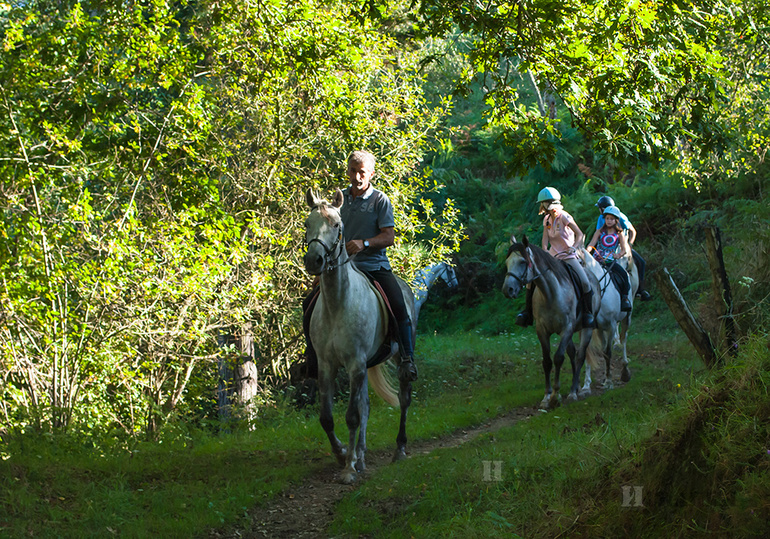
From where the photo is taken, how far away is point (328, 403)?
23.9 feet

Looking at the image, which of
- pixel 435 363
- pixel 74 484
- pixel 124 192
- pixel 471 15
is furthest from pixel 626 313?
pixel 74 484

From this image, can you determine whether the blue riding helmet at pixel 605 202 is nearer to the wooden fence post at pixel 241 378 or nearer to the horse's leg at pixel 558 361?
the horse's leg at pixel 558 361

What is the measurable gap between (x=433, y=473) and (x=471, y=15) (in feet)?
16.0

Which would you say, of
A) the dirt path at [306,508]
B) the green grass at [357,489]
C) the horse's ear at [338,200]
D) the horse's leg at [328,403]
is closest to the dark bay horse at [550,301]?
the green grass at [357,489]

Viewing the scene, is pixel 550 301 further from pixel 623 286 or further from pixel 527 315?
pixel 623 286

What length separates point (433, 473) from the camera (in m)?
6.75

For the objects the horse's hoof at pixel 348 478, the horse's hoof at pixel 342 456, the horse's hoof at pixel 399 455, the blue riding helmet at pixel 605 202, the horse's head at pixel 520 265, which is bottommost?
the horse's hoof at pixel 399 455

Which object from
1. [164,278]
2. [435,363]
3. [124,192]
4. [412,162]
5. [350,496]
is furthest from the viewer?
[435,363]

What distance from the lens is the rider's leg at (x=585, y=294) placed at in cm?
1151

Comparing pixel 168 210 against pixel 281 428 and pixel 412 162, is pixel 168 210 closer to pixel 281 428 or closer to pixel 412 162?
pixel 281 428

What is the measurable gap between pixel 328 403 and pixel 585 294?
600 cm

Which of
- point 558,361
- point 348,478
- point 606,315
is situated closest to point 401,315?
point 348,478

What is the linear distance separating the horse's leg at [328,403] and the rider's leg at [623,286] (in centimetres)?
802

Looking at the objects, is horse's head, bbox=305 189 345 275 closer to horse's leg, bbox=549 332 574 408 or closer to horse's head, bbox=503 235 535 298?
horse's head, bbox=503 235 535 298
